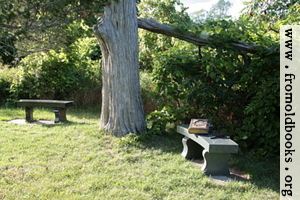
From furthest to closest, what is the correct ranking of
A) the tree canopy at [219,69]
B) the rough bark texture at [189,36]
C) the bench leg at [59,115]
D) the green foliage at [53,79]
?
the green foliage at [53,79], the bench leg at [59,115], the rough bark texture at [189,36], the tree canopy at [219,69]

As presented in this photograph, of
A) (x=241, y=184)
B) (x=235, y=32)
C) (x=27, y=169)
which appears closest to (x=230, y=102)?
(x=235, y=32)

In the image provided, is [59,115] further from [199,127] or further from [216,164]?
[216,164]

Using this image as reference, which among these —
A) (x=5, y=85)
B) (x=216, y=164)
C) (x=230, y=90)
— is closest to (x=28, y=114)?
(x=5, y=85)

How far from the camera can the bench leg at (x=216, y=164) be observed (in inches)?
177

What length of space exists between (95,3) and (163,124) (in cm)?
343

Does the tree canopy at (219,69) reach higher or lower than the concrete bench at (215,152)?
higher

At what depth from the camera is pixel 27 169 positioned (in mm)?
4539

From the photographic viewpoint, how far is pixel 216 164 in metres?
4.52

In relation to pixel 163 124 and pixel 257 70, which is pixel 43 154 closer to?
pixel 163 124

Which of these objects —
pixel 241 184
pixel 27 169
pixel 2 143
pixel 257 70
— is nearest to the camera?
pixel 241 184

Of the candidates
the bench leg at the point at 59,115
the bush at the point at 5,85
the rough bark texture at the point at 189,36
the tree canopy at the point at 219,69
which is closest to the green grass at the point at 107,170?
the tree canopy at the point at 219,69

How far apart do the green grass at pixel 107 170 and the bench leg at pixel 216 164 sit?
0.15 m

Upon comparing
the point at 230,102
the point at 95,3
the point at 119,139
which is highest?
the point at 95,3

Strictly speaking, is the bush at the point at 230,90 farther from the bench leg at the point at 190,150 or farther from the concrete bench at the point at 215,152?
the concrete bench at the point at 215,152
